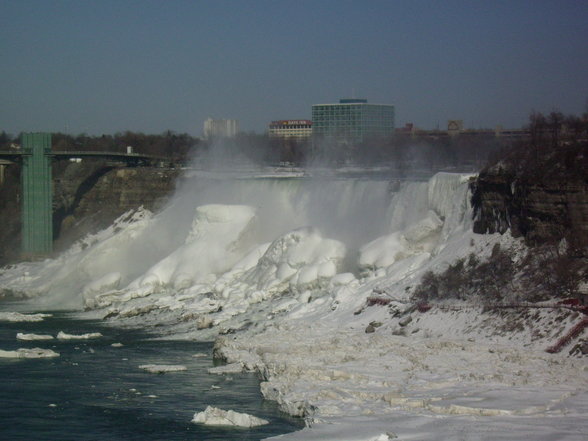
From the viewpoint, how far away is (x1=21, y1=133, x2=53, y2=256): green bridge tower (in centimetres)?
5762

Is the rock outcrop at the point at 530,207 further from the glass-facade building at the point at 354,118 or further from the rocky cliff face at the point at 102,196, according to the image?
the glass-facade building at the point at 354,118

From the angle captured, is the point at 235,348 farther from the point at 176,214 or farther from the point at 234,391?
the point at 176,214

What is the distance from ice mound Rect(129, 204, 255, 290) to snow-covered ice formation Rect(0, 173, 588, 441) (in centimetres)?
7

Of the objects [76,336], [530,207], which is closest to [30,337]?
[76,336]

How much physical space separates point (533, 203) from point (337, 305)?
732cm

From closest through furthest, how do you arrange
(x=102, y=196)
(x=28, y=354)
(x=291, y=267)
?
(x=28, y=354)
(x=291, y=267)
(x=102, y=196)

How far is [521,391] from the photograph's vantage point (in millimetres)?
23000

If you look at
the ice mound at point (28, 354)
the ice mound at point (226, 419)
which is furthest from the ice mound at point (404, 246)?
A: the ice mound at point (226, 419)

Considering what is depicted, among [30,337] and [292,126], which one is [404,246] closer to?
[30,337]

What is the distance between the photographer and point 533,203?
107 feet

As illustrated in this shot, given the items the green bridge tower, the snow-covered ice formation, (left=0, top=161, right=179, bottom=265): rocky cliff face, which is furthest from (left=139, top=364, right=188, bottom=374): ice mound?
the green bridge tower

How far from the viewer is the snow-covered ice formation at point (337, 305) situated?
2198 centimetres

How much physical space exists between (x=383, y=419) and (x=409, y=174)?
3804 centimetres

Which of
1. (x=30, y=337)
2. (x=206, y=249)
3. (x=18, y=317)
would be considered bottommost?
(x=18, y=317)
